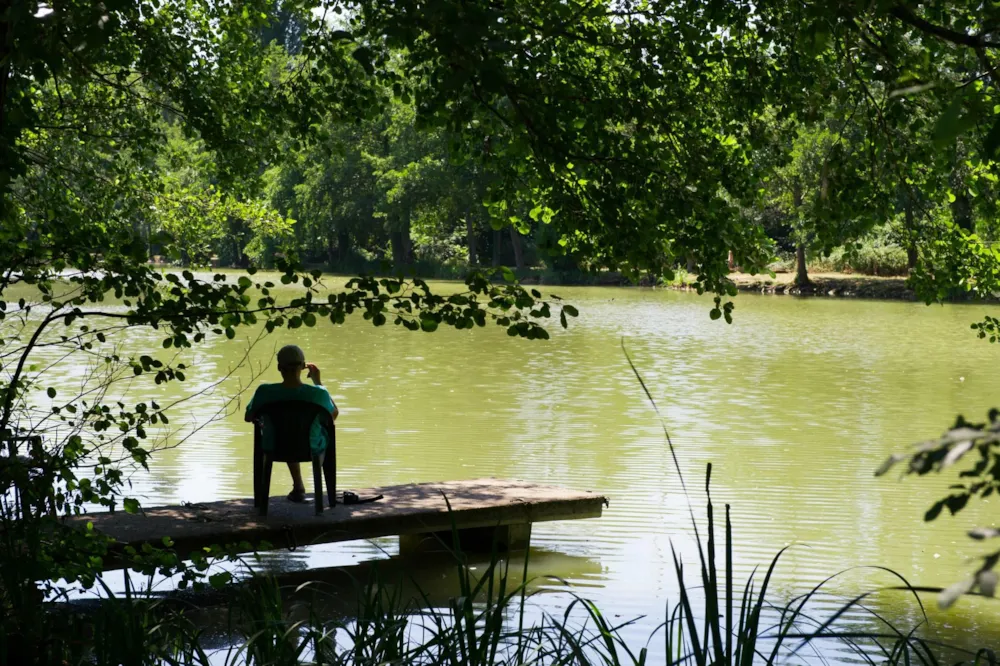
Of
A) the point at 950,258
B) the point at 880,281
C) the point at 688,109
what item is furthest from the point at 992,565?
the point at 880,281

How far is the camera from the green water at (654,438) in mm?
8000

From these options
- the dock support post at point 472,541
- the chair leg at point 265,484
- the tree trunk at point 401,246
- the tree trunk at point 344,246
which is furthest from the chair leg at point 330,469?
the tree trunk at point 344,246

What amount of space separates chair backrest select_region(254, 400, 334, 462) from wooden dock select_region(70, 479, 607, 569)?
37 cm

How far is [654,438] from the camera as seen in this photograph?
1303 cm

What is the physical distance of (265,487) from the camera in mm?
7031

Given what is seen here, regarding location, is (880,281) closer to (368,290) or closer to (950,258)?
(950,258)

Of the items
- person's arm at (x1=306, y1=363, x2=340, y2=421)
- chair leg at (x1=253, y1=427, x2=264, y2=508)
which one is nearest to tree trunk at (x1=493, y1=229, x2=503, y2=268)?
person's arm at (x1=306, y1=363, x2=340, y2=421)

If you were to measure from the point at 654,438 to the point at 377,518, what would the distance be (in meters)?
6.21

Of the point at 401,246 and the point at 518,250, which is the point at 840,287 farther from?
the point at 401,246

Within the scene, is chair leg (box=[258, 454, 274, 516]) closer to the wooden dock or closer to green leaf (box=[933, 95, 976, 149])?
the wooden dock

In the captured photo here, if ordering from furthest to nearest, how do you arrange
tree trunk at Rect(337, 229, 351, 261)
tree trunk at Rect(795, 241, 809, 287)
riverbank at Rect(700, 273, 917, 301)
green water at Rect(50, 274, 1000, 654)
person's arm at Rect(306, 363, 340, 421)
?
tree trunk at Rect(337, 229, 351, 261) → tree trunk at Rect(795, 241, 809, 287) → riverbank at Rect(700, 273, 917, 301) → green water at Rect(50, 274, 1000, 654) → person's arm at Rect(306, 363, 340, 421)

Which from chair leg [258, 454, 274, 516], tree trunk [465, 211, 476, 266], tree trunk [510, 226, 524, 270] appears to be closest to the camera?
chair leg [258, 454, 274, 516]

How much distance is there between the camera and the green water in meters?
8.00

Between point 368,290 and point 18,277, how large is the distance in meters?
1.28
